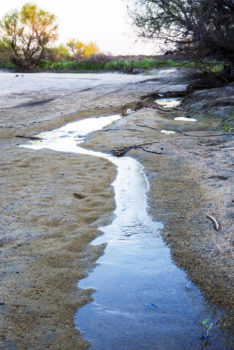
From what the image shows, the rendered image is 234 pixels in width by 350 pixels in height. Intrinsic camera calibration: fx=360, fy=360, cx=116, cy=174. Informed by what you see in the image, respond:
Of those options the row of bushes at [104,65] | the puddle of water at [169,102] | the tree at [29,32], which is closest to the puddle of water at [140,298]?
the puddle of water at [169,102]

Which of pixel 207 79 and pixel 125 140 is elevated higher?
pixel 207 79

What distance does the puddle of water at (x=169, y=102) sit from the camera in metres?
9.23

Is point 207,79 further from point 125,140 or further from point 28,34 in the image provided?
point 28,34

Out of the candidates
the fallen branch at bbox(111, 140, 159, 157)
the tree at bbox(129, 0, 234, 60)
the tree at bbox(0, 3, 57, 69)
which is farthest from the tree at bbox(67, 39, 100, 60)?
the fallen branch at bbox(111, 140, 159, 157)

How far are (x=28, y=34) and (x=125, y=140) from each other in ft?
88.0

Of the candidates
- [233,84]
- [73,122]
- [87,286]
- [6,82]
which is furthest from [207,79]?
[87,286]

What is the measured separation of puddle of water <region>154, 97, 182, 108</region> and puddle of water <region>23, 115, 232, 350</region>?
645cm

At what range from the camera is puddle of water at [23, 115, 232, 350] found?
1.71m

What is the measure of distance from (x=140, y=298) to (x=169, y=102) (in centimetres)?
826

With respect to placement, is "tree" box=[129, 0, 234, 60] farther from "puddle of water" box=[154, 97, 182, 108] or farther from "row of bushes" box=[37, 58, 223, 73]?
"row of bushes" box=[37, 58, 223, 73]

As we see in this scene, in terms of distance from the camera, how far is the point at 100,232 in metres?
2.87

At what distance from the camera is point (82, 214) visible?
315cm

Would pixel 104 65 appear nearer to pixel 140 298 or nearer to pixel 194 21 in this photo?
pixel 194 21

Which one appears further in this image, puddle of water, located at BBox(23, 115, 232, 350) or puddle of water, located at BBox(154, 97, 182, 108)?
puddle of water, located at BBox(154, 97, 182, 108)
